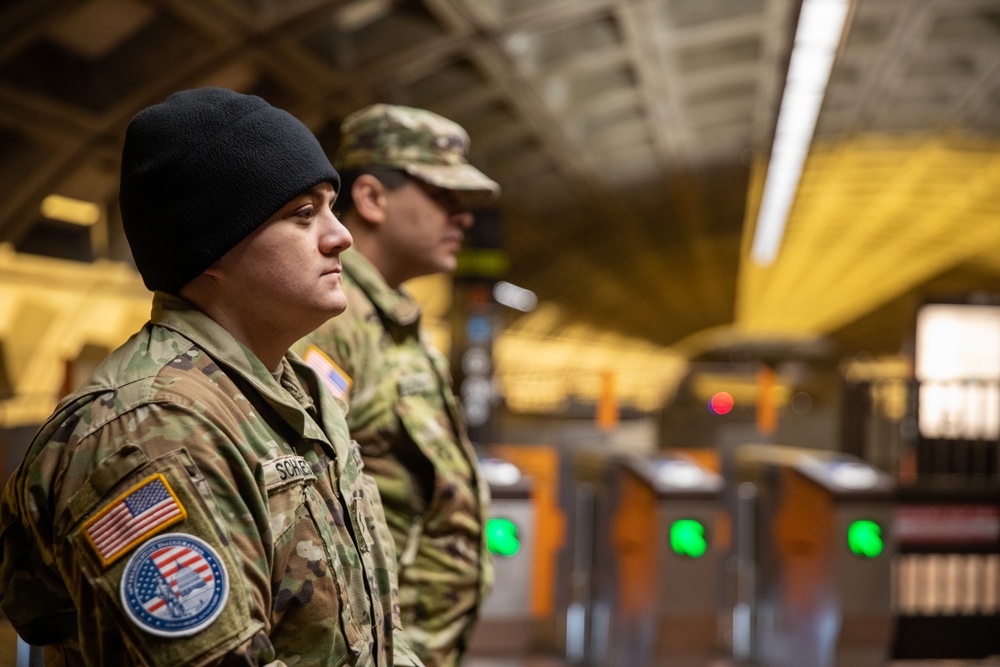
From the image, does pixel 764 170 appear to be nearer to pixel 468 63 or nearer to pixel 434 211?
pixel 468 63

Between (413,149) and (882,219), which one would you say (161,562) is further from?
(882,219)

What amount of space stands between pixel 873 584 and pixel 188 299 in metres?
5.63

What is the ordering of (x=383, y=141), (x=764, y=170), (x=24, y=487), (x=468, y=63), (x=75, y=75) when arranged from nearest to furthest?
(x=24, y=487) < (x=383, y=141) < (x=75, y=75) < (x=468, y=63) < (x=764, y=170)

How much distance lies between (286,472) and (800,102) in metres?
12.0

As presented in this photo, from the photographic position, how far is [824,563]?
6500 mm

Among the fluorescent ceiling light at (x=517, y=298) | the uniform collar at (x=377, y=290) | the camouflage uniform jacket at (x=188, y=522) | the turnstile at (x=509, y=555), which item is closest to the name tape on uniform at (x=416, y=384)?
the uniform collar at (x=377, y=290)

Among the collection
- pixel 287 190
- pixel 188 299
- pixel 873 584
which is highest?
pixel 287 190

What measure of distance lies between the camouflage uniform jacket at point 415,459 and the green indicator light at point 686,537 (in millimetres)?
3600

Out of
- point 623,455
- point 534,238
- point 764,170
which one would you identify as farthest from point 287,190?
point 534,238

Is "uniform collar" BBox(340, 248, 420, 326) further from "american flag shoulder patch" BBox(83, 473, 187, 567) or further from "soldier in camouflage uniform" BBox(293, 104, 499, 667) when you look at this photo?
"american flag shoulder patch" BBox(83, 473, 187, 567)

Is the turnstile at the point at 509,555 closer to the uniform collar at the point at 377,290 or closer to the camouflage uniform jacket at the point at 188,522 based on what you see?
the uniform collar at the point at 377,290

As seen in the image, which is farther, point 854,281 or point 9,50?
point 854,281

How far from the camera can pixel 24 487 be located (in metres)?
1.45

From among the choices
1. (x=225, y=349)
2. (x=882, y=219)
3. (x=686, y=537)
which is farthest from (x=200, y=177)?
(x=882, y=219)
